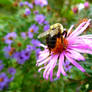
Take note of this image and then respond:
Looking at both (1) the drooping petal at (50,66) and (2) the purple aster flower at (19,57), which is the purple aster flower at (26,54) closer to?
(2) the purple aster flower at (19,57)

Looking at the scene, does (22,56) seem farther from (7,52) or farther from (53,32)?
(53,32)

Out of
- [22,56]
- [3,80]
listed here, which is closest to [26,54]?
[22,56]

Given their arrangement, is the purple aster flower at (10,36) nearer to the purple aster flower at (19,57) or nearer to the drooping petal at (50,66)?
the purple aster flower at (19,57)

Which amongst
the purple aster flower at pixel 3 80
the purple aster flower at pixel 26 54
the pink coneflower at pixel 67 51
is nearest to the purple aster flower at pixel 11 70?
the purple aster flower at pixel 3 80

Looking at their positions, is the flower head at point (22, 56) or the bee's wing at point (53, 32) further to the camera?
the flower head at point (22, 56)

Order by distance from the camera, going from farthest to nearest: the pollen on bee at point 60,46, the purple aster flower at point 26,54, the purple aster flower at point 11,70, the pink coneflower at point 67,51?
the purple aster flower at point 11,70 < the purple aster flower at point 26,54 < the pollen on bee at point 60,46 < the pink coneflower at point 67,51

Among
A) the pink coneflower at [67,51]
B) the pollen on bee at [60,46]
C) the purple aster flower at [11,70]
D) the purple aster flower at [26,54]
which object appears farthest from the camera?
the purple aster flower at [11,70]

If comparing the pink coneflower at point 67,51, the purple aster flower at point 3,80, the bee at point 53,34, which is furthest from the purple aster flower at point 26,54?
the bee at point 53,34

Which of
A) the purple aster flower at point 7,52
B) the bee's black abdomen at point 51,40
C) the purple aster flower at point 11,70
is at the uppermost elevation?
the bee's black abdomen at point 51,40

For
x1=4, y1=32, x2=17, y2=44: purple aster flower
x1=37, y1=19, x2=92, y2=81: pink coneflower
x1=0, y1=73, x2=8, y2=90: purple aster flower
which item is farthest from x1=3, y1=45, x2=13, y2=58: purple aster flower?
x1=37, y1=19, x2=92, y2=81: pink coneflower

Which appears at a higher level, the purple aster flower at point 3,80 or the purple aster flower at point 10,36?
the purple aster flower at point 10,36
